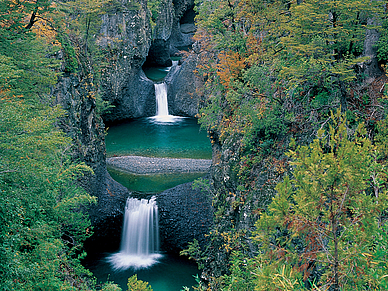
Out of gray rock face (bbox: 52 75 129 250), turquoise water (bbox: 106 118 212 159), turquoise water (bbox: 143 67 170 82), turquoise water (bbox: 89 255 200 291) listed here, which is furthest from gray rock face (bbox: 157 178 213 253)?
turquoise water (bbox: 143 67 170 82)

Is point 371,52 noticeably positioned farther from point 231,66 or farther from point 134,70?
point 134,70

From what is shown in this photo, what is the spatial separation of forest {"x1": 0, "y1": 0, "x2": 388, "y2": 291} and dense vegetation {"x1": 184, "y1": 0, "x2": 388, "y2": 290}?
0.03 metres

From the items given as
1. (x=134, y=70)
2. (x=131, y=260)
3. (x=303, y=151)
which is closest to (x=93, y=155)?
(x=131, y=260)

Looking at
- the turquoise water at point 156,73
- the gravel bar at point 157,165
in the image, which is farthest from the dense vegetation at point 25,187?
the turquoise water at point 156,73

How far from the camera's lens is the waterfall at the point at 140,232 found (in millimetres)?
15211

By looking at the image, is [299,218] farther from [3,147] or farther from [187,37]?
[187,37]

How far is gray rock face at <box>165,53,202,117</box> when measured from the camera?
1223 inches

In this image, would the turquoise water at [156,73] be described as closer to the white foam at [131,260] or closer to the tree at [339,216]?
the white foam at [131,260]

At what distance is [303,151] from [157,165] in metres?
17.2

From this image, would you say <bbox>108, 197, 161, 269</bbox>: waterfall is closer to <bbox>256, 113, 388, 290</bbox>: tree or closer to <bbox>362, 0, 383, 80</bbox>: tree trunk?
<bbox>362, 0, 383, 80</bbox>: tree trunk

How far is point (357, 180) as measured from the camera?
9.53ft

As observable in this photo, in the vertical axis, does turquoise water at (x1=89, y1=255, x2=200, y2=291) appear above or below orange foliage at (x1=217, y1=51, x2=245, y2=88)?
below

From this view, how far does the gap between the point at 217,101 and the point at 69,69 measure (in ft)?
24.2

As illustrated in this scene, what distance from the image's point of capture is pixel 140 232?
15.5 meters
